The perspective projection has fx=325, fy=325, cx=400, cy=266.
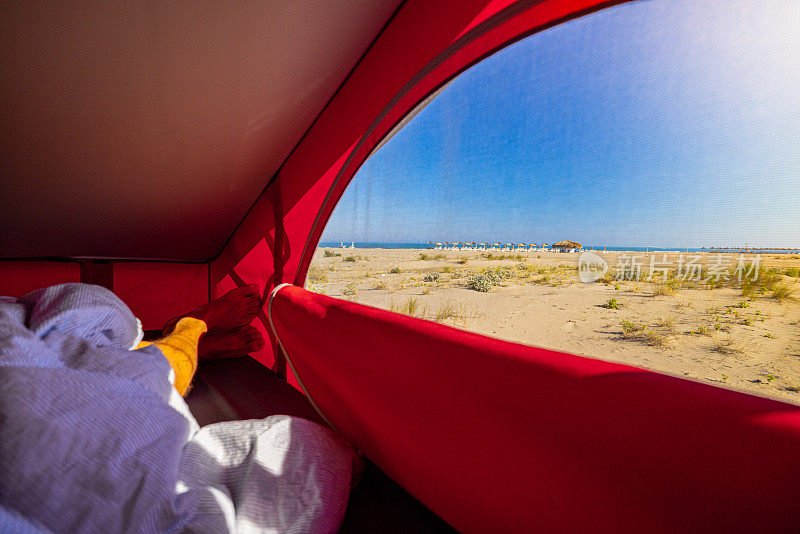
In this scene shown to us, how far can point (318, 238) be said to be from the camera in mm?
1371

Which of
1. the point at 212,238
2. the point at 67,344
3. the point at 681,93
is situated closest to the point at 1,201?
the point at 212,238

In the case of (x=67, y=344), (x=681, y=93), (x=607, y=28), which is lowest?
(x=67, y=344)

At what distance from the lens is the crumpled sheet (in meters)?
0.38

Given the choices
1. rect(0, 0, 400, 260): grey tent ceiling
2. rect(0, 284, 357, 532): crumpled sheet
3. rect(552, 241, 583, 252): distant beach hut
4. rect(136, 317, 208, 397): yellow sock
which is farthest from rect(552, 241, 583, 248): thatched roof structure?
rect(136, 317, 208, 397): yellow sock

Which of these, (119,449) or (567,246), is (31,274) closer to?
(119,449)

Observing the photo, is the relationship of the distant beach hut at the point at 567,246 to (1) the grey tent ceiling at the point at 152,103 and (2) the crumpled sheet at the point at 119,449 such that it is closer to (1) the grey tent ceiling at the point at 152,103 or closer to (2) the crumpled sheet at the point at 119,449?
(2) the crumpled sheet at the point at 119,449

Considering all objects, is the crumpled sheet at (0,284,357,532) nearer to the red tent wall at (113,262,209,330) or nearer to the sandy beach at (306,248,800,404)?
the sandy beach at (306,248,800,404)

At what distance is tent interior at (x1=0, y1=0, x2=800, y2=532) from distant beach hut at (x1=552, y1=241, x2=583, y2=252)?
219 millimetres

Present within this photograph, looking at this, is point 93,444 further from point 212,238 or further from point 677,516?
point 212,238

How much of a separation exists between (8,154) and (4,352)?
1469 mm

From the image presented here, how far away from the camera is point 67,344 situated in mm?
525

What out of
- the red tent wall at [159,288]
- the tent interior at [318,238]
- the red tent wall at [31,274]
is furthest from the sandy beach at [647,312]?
the red tent wall at [31,274]

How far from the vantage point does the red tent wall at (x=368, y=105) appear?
799 mm

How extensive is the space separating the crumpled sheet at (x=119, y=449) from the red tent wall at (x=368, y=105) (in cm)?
83
